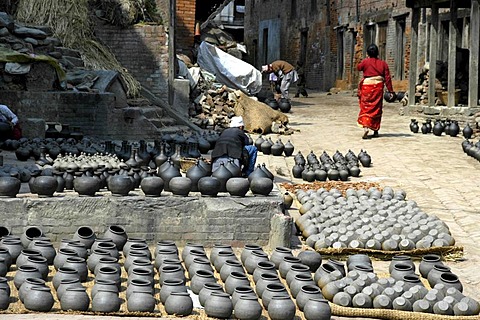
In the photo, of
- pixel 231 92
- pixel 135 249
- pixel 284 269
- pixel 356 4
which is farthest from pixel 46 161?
pixel 356 4

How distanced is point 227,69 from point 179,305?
1442cm

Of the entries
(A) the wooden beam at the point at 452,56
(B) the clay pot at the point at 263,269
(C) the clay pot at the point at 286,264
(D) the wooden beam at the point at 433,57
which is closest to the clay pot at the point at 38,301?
(B) the clay pot at the point at 263,269

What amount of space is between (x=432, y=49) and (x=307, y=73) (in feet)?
49.3

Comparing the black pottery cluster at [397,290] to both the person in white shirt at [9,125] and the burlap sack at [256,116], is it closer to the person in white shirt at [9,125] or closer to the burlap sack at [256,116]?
the person in white shirt at [9,125]

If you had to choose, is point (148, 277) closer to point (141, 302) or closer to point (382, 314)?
point (141, 302)

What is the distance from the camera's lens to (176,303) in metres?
5.24

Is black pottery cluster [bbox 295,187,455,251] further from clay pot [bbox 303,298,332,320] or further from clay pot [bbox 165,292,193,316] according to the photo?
clay pot [bbox 165,292,193,316]

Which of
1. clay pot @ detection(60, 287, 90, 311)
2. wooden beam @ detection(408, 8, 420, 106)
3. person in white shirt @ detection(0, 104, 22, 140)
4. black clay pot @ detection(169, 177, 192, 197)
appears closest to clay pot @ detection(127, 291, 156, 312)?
clay pot @ detection(60, 287, 90, 311)

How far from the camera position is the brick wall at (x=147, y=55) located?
16.3m

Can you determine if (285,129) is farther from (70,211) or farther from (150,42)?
(70,211)

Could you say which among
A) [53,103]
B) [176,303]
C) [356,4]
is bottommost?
[176,303]

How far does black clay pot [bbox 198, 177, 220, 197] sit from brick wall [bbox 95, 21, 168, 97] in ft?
30.2

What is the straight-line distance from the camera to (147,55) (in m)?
16.3

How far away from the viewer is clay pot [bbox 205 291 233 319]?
16.9 ft
